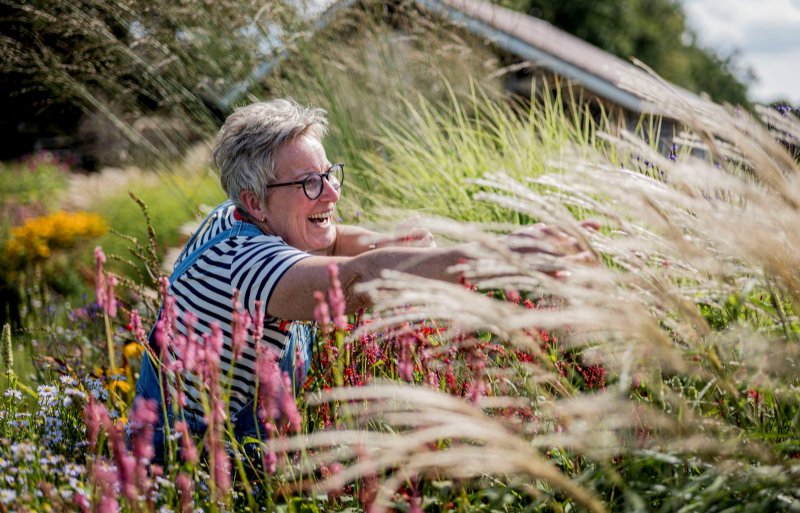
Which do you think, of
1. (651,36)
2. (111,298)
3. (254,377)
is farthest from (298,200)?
(651,36)

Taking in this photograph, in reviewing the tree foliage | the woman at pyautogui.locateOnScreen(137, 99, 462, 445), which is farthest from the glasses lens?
the tree foliage

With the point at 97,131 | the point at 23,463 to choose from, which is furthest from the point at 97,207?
the point at 97,131

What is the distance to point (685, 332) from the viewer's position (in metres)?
1.78

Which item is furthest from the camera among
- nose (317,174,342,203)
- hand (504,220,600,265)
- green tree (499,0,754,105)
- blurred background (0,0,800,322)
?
green tree (499,0,754,105)

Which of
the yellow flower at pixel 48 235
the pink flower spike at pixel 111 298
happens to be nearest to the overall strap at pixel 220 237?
the pink flower spike at pixel 111 298

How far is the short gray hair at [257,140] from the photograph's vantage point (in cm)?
277

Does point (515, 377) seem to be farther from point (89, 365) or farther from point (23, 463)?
point (89, 365)

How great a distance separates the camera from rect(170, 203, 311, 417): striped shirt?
2389 mm

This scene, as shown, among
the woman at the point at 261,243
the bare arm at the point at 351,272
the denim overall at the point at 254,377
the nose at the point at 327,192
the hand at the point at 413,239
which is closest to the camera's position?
the bare arm at the point at 351,272

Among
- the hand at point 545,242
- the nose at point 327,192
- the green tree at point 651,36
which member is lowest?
the nose at point 327,192

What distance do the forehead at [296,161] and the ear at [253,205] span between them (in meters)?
0.12

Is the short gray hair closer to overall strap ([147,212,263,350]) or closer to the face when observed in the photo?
the face

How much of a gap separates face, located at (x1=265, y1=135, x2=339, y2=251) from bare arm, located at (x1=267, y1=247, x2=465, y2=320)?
23.5 inches

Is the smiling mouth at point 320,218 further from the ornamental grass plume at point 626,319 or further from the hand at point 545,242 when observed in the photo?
the hand at point 545,242
